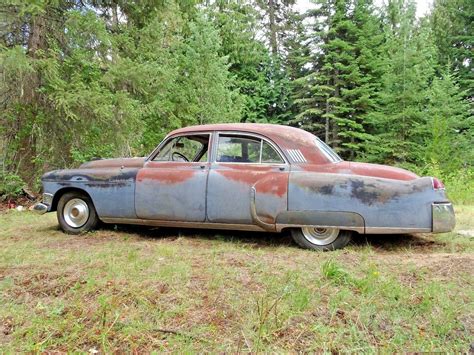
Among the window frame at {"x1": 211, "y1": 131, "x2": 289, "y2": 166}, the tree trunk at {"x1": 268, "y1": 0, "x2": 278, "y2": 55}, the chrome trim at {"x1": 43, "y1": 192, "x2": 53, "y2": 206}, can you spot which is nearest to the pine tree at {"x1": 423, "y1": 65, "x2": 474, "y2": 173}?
the tree trunk at {"x1": 268, "y1": 0, "x2": 278, "y2": 55}

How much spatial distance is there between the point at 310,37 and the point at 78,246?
22.3 meters

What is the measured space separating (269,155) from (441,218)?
2073mm

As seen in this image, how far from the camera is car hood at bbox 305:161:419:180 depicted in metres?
4.30

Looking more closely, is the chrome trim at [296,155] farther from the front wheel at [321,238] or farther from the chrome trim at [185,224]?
the chrome trim at [185,224]

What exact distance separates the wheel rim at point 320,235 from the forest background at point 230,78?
223 inches

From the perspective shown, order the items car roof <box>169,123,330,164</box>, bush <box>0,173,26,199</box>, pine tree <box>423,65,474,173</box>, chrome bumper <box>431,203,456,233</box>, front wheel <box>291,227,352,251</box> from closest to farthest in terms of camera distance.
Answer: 1. chrome bumper <box>431,203,456,233</box>
2. front wheel <box>291,227,352,251</box>
3. car roof <box>169,123,330,164</box>
4. bush <box>0,173,26,199</box>
5. pine tree <box>423,65,474,173</box>

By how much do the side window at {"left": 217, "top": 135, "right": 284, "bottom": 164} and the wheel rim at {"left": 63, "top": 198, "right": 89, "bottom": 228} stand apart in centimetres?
223

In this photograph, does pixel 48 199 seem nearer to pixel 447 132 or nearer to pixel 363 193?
pixel 363 193

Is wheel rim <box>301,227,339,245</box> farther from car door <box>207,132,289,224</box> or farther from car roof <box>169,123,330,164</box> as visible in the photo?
car roof <box>169,123,330,164</box>

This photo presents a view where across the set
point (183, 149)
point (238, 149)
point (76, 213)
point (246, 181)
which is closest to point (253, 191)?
point (246, 181)

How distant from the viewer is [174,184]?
16.1 ft

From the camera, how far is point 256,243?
4812 mm

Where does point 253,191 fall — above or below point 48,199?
above

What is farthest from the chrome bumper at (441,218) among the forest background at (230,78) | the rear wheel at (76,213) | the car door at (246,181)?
the forest background at (230,78)
